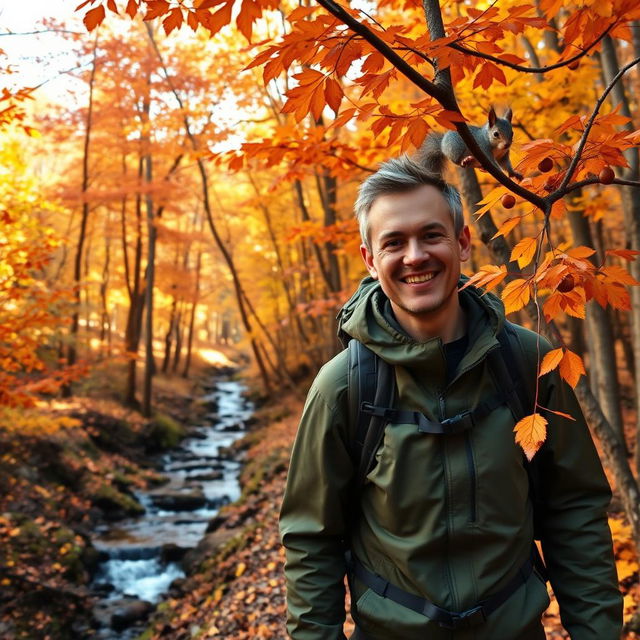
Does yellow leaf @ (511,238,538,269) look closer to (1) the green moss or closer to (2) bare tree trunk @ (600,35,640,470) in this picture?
(2) bare tree trunk @ (600,35,640,470)

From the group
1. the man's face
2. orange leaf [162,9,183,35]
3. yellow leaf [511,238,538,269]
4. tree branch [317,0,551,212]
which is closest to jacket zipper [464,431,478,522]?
the man's face

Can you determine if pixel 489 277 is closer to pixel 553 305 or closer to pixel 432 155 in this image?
pixel 553 305

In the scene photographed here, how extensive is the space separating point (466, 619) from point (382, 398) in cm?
72

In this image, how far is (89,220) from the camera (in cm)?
1944

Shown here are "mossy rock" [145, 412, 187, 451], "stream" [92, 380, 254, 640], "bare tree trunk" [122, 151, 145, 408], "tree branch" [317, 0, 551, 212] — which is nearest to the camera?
"tree branch" [317, 0, 551, 212]

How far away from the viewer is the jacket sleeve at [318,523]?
1.75 metres

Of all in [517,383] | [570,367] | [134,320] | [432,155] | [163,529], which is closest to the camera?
[570,367]

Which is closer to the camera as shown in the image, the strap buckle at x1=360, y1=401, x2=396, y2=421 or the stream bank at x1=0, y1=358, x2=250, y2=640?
the strap buckle at x1=360, y1=401, x2=396, y2=421

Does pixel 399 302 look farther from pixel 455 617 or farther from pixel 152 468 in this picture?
pixel 152 468

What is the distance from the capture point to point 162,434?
15625 millimetres

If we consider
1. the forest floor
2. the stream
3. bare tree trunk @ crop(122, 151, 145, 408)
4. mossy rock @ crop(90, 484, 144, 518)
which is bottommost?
the stream

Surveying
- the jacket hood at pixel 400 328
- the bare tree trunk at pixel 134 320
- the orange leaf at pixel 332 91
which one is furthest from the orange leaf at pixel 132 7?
the bare tree trunk at pixel 134 320

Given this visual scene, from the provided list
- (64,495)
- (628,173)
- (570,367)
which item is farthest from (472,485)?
(64,495)

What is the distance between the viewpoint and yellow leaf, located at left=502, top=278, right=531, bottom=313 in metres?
1.66
